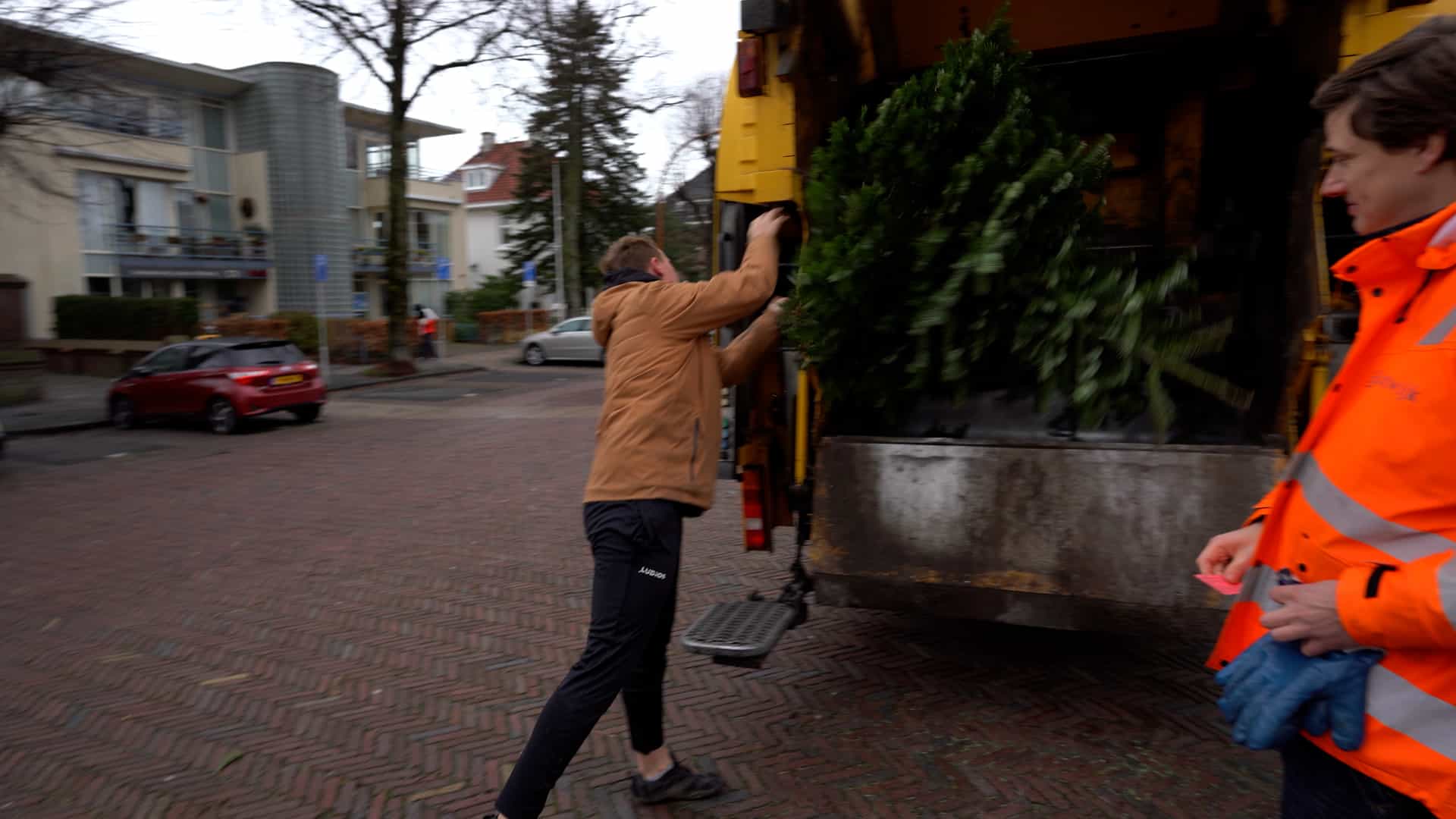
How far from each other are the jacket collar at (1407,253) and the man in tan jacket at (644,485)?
1767 millimetres

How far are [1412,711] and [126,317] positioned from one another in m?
27.0

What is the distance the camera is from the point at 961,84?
10.8 feet

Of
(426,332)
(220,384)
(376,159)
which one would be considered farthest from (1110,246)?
(376,159)

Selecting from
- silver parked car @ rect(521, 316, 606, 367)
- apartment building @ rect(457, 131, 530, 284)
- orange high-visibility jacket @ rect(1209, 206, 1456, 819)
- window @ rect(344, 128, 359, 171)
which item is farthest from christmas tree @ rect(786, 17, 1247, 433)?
apartment building @ rect(457, 131, 530, 284)

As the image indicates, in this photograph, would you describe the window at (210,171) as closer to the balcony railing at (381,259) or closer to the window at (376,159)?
the balcony railing at (381,259)

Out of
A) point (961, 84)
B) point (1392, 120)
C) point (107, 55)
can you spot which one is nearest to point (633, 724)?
point (961, 84)

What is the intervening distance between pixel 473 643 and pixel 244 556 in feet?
9.26

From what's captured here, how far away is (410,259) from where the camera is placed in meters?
37.5

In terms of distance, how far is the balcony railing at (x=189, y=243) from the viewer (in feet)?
98.8

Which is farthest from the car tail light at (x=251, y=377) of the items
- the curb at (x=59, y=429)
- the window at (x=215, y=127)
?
the window at (x=215, y=127)

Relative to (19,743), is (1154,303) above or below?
above

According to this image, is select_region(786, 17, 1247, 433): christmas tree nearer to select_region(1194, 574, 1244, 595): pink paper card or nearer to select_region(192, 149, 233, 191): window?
select_region(1194, 574, 1244, 595): pink paper card

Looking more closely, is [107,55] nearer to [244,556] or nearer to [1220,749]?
[244,556]

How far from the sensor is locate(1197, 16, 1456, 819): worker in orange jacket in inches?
49.1
